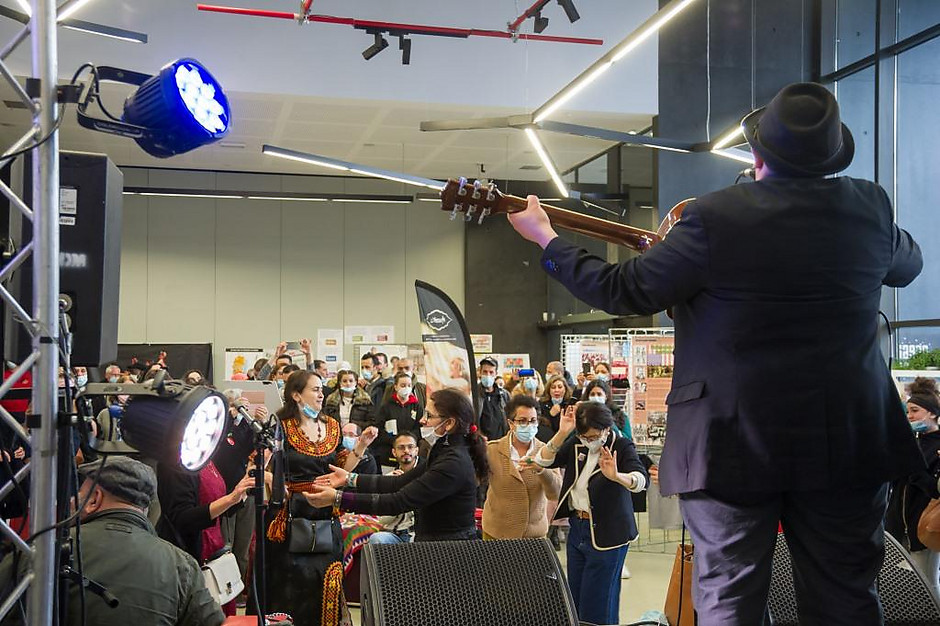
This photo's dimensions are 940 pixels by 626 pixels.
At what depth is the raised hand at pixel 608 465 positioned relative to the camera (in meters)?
4.64

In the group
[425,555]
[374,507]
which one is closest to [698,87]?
[374,507]

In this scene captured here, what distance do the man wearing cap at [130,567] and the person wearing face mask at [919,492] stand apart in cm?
371

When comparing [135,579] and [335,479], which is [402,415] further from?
[135,579]

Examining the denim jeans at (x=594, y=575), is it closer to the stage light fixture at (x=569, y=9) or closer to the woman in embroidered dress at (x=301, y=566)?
the woman in embroidered dress at (x=301, y=566)

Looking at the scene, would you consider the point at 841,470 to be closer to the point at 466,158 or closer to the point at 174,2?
the point at 174,2

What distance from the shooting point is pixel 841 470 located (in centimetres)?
172

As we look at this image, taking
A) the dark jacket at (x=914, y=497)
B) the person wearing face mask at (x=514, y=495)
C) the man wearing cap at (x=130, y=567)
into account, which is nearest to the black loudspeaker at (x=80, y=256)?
the man wearing cap at (x=130, y=567)

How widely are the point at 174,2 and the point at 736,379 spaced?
31.2 feet

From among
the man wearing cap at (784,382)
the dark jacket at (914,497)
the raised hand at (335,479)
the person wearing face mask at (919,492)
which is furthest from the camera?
the person wearing face mask at (919,492)

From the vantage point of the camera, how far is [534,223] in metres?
2.06

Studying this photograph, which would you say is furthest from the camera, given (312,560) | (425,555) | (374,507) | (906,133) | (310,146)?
(310,146)

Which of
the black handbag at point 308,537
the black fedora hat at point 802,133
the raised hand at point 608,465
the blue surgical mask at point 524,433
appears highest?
the black fedora hat at point 802,133

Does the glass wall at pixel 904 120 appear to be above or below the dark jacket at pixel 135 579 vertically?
above

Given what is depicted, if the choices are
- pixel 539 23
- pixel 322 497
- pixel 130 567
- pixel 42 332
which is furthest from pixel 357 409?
pixel 42 332
